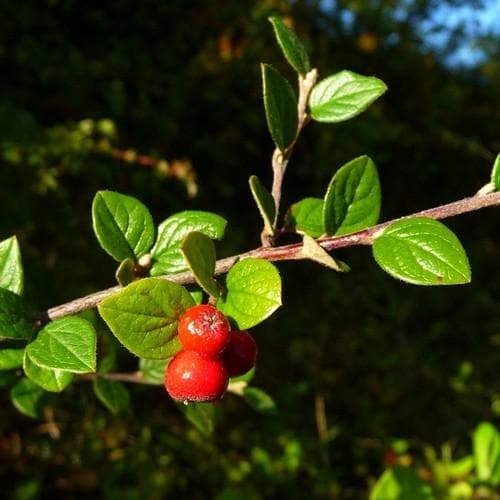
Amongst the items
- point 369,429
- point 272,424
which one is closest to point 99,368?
point 272,424

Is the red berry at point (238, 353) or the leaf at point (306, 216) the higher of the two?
the leaf at point (306, 216)

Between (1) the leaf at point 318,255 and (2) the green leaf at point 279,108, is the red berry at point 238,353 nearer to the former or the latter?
(1) the leaf at point 318,255

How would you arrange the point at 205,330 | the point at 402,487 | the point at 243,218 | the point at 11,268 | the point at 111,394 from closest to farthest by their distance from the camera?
1. the point at 205,330
2. the point at 11,268
3. the point at 111,394
4. the point at 402,487
5. the point at 243,218

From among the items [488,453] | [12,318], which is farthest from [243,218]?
[12,318]

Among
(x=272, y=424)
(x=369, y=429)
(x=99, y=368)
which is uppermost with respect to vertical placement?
(x=99, y=368)

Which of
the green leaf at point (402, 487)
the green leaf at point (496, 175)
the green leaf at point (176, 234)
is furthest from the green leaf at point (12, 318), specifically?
the green leaf at point (402, 487)

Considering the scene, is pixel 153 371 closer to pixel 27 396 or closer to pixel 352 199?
pixel 27 396

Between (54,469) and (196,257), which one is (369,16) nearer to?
(54,469)
